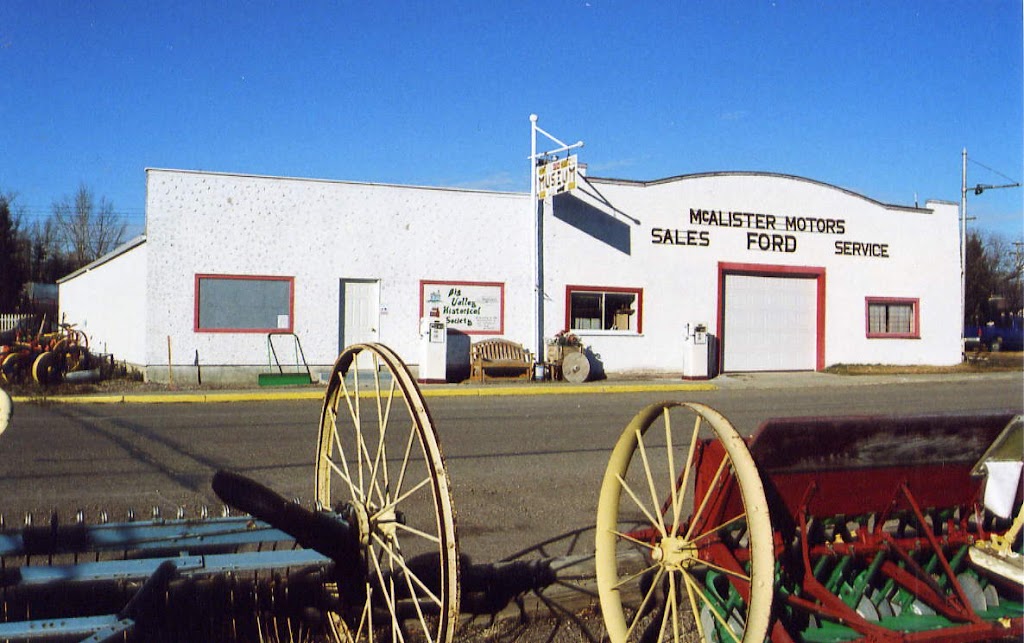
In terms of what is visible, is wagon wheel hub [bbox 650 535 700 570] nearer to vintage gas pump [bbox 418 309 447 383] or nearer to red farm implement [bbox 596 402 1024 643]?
red farm implement [bbox 596 402 1024 643]

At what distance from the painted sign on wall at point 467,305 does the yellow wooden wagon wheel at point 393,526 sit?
13.1 metres

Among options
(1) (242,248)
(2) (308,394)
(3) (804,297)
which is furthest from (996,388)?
(1) (242,248)

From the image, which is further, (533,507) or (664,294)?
(664,294)

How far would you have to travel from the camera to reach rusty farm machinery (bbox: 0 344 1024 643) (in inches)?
154

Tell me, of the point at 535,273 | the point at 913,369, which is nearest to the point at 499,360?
the point at 535,273

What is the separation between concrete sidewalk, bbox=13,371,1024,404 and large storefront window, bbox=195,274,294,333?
2136mm

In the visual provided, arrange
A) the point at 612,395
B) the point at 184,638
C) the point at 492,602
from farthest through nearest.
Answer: the point at 612,395
the point at 492,602
the point at 184,638

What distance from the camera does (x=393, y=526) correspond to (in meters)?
3.97

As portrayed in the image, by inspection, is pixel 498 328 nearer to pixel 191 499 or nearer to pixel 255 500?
pixel 191 499

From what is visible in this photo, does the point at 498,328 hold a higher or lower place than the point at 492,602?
higher

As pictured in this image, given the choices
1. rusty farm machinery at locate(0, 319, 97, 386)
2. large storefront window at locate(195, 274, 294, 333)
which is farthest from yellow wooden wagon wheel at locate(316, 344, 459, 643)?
rusty farm machinery at locate(0, 319, 97, 386)

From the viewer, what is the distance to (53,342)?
68.4ft

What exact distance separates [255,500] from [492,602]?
2035mm

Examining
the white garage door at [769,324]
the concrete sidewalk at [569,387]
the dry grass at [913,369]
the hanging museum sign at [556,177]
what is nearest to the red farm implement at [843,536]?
the concrete sidewalk at [569,387]
